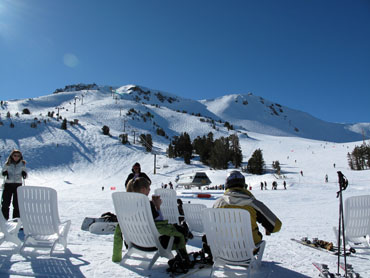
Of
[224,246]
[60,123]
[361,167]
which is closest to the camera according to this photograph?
[224,246]

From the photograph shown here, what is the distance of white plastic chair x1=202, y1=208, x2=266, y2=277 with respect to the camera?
117 inches

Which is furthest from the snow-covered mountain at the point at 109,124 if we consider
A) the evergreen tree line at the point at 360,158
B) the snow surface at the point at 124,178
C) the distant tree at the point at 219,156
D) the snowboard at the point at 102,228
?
the snowboard at the point at 102,228

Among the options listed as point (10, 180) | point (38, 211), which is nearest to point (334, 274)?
point (38, 211)

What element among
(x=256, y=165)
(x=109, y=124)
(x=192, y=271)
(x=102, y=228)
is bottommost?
(x=102, y=228)

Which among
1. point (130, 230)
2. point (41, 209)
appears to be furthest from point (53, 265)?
point (130, 230)

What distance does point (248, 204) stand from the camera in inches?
130

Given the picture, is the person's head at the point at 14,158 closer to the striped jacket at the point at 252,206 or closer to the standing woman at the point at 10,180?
the standing woman at the point at 10,180

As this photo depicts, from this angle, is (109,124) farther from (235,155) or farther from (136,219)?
(136,219)

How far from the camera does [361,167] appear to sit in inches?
1769

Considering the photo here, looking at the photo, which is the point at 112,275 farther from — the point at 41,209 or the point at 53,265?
the point at 41,209

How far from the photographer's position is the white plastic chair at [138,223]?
330 centimetres

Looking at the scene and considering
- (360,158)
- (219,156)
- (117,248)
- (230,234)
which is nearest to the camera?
(230,234)

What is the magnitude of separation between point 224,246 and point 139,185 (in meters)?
1.29

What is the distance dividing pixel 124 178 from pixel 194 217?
34132 millimetres
